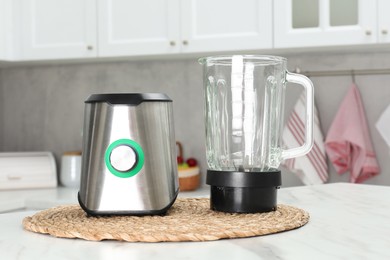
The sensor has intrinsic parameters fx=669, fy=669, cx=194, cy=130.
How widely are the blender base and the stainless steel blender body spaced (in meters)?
0.09

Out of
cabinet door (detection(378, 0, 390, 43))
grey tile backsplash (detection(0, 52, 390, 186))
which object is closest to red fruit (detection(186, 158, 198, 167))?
grey tile backsplash (detection(0, 52, 390, 186))

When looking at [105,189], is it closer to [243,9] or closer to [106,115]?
[106,115]

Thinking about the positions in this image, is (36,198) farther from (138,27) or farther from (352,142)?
(352,142)

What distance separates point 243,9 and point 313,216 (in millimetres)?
1650

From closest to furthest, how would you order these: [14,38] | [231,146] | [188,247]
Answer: [188,247], [231,146], [14,38]

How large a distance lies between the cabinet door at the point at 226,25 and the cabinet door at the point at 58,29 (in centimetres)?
44

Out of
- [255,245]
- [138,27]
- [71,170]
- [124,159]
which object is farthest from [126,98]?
[71,170]

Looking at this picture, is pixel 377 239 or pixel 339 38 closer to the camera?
pixel 377 239

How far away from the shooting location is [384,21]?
2.42 meters

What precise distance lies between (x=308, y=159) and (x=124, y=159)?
6.17ft

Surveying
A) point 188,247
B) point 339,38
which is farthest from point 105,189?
point 339,38

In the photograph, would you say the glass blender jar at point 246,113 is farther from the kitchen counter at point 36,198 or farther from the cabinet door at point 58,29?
the cabinet door at point 58,29

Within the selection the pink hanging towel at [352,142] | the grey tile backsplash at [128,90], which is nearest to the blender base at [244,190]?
the pink hanging towel at [352,142]

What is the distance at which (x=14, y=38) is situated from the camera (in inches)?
118
